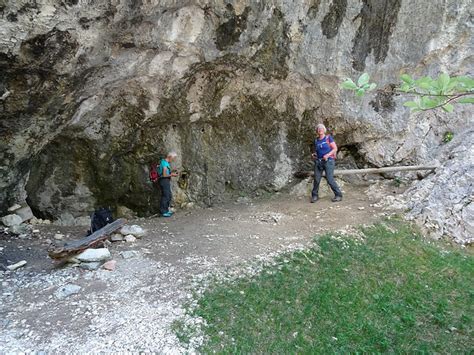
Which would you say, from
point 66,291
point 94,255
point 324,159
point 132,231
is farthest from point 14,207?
point 324,159

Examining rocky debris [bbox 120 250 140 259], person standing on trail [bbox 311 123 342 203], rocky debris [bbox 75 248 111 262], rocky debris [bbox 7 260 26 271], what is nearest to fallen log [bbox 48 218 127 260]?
rocky debris [bbox 75 248 111 262]

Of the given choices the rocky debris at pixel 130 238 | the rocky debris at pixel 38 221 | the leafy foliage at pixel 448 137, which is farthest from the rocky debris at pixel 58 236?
the leafy foliage at pixel 448 137

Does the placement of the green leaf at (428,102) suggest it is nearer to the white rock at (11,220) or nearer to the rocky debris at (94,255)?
the rocky debris at (94,255)

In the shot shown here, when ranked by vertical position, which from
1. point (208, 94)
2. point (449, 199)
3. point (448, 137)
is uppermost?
point (208, 94)

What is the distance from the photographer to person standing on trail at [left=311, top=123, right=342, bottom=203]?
10836 mm

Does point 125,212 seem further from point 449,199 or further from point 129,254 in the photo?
point 449,199

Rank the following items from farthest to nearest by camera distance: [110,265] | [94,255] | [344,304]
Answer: [94,255] < [110,265] < [344,304]

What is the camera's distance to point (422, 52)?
1188 centimetres

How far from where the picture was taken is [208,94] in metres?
11.5

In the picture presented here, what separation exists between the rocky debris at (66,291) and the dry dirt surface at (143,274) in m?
0.05

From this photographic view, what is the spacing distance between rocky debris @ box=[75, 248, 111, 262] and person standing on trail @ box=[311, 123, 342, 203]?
5923mm

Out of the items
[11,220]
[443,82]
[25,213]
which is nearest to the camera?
[443,82]

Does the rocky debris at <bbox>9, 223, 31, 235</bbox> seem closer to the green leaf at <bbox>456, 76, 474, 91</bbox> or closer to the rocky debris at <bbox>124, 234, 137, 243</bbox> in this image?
the rocky debris at <bbox>124, 234, 137, 243</bbox>

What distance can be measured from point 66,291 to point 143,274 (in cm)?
126
